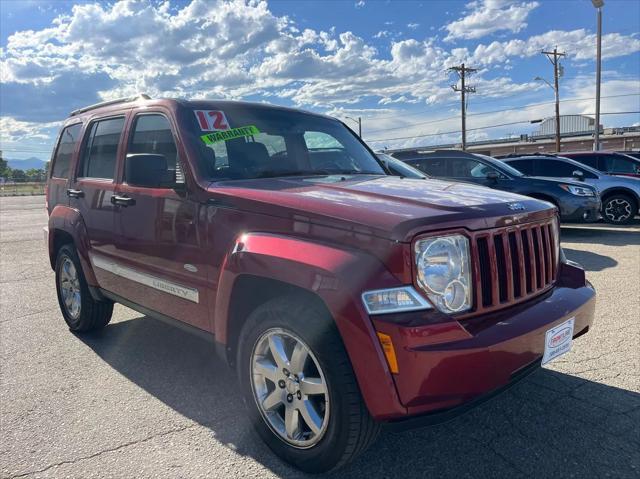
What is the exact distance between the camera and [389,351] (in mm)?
2115

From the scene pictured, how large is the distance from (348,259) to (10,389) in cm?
290

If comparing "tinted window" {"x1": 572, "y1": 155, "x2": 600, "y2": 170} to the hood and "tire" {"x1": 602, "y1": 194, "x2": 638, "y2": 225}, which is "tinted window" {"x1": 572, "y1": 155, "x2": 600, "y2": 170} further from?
the hood

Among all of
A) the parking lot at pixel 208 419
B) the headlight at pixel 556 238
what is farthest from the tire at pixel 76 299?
the headlight at pixel 556 238

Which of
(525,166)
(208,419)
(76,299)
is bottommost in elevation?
(208,419)

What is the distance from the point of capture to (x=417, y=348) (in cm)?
207

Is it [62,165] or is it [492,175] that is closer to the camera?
[62,165]

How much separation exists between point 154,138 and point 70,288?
2046 mm

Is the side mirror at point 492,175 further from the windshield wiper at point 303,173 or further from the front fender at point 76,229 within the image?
the front fender at point 76,229

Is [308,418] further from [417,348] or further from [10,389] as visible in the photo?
[10,389]

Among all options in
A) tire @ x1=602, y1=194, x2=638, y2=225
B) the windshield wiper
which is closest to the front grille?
the windshield wiper

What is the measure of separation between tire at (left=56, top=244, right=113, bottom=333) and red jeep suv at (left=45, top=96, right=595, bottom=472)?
2.51 feet

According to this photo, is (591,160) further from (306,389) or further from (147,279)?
(306,389)

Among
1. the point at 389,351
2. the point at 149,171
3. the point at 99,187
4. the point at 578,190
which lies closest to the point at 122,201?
the point at 99,187

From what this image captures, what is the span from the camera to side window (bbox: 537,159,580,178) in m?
11.5
